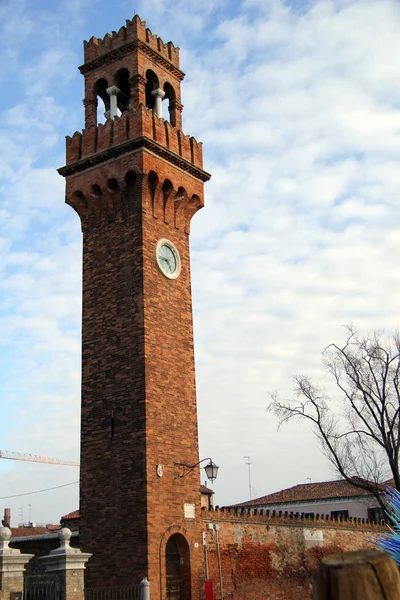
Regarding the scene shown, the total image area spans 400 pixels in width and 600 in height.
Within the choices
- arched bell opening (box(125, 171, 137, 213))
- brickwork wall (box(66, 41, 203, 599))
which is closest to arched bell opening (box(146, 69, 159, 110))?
brickwork wall (box(66, 41, 203, 599))

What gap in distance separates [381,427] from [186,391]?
908cm

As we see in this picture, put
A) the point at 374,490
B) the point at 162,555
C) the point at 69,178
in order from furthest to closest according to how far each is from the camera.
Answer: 1. the point at 374,490
2. the point at 69,178
3. the point at 162,555

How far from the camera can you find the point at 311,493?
4525cm

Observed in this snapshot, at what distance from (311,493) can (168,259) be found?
28.1 m

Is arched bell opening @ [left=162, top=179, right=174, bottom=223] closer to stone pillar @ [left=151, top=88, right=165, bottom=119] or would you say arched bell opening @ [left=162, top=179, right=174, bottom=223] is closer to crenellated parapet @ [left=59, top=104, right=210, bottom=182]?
crenellated parapet @ [left=59, top=104, right=210, bottom=182]

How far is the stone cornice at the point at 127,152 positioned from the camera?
2167 cm

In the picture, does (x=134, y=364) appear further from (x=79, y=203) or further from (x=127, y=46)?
(x=127, y=46)

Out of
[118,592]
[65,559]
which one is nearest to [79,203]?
[118,592]

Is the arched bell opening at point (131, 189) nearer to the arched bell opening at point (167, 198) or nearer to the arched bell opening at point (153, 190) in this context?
the arched bell opening at point (153, 190)

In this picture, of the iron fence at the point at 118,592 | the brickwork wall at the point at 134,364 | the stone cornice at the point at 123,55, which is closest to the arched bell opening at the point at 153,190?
the brickwork wall at the point at 134,364

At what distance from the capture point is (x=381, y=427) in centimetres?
2645

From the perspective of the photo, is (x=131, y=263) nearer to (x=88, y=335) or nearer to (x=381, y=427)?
(x=88, y=335)

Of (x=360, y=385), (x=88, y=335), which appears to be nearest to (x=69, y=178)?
(x=88, y=335)

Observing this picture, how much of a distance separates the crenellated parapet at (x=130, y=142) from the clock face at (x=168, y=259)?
288 centimetres
